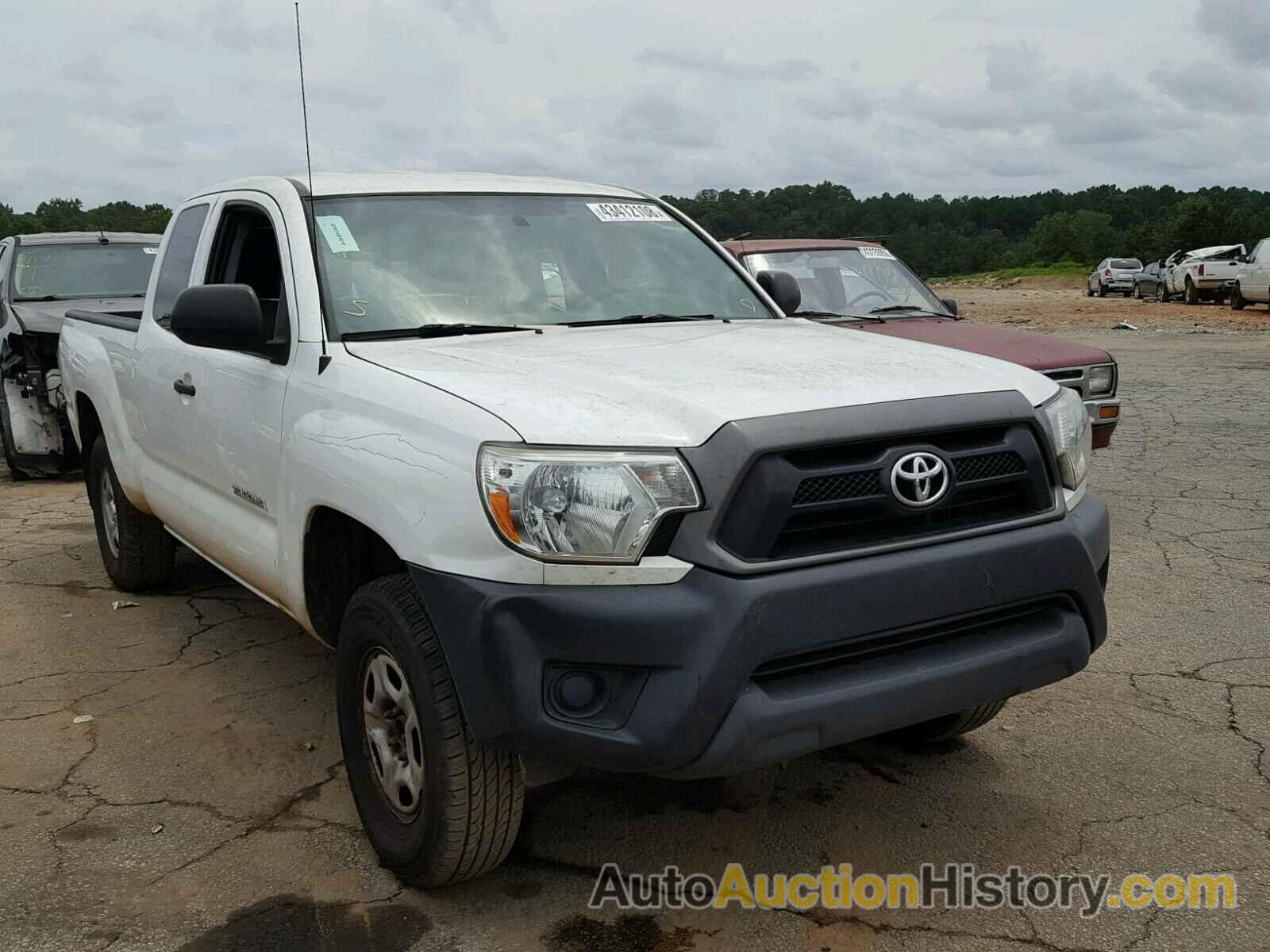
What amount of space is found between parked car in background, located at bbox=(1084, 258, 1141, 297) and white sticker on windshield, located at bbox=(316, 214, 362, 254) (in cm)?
3835

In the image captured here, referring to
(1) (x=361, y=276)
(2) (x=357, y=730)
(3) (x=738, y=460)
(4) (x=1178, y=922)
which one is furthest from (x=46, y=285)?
(4) (x=1178, y=922)

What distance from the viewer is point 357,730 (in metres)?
3.27

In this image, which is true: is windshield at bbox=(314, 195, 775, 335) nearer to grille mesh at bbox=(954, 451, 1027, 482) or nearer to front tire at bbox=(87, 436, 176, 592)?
grille mesh at bbox=(954, 451, 1027, 482)

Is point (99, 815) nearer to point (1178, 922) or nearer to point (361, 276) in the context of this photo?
point (361, 276)

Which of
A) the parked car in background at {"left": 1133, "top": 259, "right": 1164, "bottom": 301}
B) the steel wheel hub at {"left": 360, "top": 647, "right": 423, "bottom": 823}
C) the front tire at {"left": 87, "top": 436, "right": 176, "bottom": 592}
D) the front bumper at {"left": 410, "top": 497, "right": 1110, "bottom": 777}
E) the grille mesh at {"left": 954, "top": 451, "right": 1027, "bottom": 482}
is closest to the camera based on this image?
the front bumper at {"left": 410, "top": 497, "right": 1110, "bottom": 777}

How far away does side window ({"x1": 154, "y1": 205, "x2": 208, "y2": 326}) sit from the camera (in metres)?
4.88

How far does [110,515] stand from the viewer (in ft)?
19.7

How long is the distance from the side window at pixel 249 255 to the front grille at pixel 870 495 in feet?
7.25

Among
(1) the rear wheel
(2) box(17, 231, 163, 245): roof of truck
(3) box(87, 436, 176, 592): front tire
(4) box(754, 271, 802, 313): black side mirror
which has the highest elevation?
(2) box(17, 231, 163, 245): roof of truck

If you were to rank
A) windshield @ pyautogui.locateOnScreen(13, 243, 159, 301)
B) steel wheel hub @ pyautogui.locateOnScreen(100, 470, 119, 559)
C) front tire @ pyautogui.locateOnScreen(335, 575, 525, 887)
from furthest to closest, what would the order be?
windshield @ pyautogui.locateOnScreen(13, 243, 159, 301) → steel wheel hub @ pyautogui.locateOnScreen(100, 470, 119, 559) → front tire @ pyautogui.locateOnScreen(335, 575, 525, 887)

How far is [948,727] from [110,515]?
4175mm

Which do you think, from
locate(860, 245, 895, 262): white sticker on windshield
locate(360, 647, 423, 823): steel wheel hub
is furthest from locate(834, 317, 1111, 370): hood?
locate(360, 647, 423, 823): steel wheel hub

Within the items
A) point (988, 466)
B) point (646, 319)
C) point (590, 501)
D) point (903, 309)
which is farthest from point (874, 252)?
point (590, 501)

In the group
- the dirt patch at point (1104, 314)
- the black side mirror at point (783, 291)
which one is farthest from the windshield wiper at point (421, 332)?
the dirt patch at point (1104, 314)
